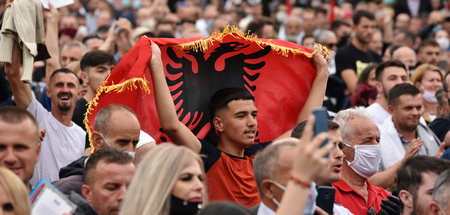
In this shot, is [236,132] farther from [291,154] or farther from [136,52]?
[291,154]

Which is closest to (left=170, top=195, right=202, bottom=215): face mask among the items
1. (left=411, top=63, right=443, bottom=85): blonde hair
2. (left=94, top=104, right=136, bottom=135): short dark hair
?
(left=94, top=104, right=136, bottom=135): short dark hair

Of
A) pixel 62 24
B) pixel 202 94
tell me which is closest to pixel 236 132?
pixel 202 94

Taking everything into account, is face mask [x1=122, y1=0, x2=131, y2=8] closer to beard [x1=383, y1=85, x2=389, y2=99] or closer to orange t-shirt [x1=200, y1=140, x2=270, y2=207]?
beard [x1=383, y1=85, x2=389, y2=99]

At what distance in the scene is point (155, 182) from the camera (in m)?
3.82

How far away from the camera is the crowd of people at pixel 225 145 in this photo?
386 centimetres

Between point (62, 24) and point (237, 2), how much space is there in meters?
6.83

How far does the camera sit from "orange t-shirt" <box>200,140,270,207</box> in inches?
224

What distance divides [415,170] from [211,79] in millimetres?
1985

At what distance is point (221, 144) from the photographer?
606cm

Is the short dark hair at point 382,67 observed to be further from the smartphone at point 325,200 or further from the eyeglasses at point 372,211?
the smartphone at point 325,200

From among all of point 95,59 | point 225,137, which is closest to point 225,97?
point 225,137

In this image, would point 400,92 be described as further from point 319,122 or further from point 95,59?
point 319,122

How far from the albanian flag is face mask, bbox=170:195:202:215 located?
6.29 ft

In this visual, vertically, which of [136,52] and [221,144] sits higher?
[136,52]
